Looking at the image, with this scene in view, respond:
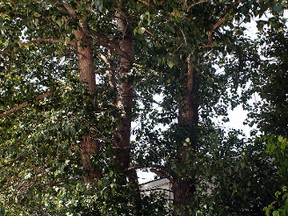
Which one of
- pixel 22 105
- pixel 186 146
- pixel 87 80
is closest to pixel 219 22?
pixel 186 146

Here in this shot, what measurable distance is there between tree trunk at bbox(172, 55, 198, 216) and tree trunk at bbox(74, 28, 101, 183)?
3.84 feet

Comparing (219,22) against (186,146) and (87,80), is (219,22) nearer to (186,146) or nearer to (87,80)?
(186,146)

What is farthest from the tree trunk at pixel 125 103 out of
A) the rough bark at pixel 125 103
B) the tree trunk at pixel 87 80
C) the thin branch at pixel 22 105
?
the thin branch at pixel 22 105

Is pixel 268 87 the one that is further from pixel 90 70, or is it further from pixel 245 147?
pixel 90 70

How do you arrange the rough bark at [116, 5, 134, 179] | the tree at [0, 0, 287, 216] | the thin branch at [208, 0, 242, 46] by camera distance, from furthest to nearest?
the rough bark at [116, 5, 134, 179]
the tree at [0, 0, 287, 216]
the thin branch at [208, 0, 242, 46]

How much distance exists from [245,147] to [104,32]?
2.57 m

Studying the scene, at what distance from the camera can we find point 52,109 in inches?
240

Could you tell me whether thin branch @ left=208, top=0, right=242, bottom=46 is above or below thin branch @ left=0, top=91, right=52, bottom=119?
above

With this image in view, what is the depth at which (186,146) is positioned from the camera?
6.62 meters

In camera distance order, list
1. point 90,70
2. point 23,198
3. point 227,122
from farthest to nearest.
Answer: point 227,122, point 90,70, point 23,198

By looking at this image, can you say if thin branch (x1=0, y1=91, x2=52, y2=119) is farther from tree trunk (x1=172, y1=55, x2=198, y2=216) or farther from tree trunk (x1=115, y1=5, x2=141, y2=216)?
tree trunk (x1=172, y1=55, x2=198, y2=216)

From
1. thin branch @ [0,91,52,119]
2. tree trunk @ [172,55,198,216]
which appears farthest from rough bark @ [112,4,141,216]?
thin branch @ [0,91,52,119]

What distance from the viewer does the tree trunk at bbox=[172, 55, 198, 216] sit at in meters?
6.45

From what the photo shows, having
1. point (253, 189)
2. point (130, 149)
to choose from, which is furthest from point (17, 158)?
point (253, 189)
